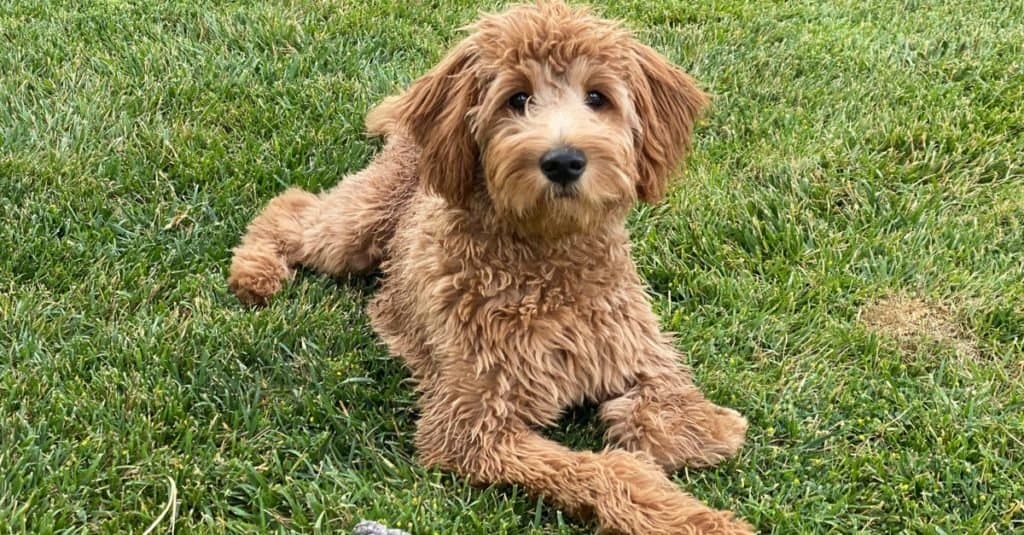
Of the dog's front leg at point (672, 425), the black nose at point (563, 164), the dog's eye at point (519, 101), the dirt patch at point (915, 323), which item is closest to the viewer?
the black nose at point (563, 164)

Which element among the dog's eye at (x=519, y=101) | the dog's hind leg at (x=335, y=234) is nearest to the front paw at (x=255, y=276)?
the dog's hind leg at (x=335, y=234)

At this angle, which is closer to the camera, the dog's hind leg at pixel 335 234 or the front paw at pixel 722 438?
the front paw at pixel 722 438

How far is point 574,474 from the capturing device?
113 inches

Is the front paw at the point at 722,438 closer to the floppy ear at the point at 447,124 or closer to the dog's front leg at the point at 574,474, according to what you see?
the dog's front leg at the point at 574,474

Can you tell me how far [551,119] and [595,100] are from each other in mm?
254

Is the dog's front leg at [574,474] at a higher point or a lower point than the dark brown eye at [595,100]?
lower

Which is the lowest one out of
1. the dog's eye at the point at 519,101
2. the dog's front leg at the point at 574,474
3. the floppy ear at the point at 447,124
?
the dog's front leg at the point at 574,474

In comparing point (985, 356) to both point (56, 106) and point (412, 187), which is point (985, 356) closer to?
point (412, 187)

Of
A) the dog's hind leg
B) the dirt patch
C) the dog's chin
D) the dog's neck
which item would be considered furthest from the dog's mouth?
the dirt patch

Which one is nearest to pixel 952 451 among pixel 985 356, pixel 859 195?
pixel 985 356

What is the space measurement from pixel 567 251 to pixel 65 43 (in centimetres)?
394

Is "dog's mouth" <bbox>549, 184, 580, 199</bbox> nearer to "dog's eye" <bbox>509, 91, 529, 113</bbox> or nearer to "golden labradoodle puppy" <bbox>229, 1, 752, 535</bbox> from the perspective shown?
"golden labradoodle puppy" <bbox>229, 1, 752, 535</bbox>

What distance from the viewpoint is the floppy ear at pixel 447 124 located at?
9.93ft

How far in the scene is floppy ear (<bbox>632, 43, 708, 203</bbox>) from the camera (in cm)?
308
